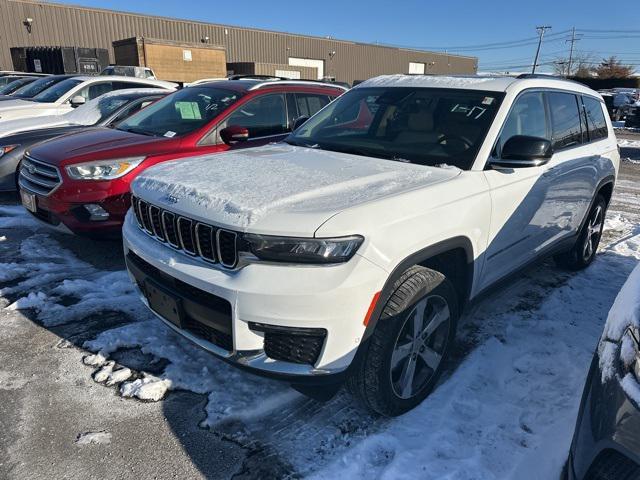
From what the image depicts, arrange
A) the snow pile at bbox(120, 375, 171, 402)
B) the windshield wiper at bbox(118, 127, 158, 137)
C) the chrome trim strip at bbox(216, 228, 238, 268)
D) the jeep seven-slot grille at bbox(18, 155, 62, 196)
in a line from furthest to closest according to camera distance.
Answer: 1. the windshield wiper at bbox(118, 127, 158, 137)
2. the jeep seven-slot grille at bbox(18, 155, 62, 196)
3. the snow pile at bbox(120, 375, 171, 402)
4. the chrome trim strip at bbox(216, 228, 238, 268)

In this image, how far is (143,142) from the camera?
4.80m

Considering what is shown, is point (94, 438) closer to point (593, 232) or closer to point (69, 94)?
point (593, 232)


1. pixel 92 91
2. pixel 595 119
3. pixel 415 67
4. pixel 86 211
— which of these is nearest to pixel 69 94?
pixel 92 91

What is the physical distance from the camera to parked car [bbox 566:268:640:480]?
56.7 inches

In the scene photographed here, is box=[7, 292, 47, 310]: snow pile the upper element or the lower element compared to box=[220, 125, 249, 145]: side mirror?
lower

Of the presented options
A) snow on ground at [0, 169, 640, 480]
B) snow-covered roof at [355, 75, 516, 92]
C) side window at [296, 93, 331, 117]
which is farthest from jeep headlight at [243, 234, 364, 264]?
side window at [296, 93, 331, 117]

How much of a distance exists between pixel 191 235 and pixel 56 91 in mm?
8732

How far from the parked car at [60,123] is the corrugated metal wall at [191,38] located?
27221mm

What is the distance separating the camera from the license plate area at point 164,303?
2.43 meters

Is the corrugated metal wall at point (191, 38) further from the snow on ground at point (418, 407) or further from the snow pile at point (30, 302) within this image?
the snow on ground at point (418, 407)

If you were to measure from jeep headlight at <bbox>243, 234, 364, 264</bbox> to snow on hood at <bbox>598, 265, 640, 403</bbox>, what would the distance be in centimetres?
100

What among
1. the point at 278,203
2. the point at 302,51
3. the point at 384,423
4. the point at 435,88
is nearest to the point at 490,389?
the point at 384,423

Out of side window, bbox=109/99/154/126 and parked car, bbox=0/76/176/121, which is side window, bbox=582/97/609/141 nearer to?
side window, bbox=109/99/154/126

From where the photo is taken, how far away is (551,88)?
12.3ft
